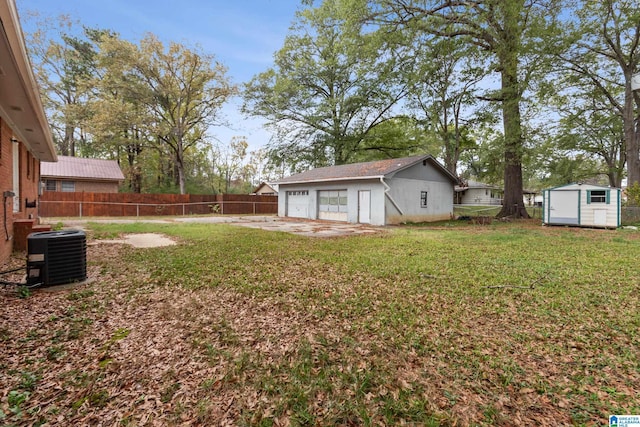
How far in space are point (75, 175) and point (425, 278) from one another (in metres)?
24.9

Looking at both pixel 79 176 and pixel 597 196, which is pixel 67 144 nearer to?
pixel 79 176

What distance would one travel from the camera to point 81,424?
1.77m

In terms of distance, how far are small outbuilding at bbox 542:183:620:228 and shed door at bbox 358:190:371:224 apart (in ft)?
26.0

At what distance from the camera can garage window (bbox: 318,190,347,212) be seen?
1605 centimetres

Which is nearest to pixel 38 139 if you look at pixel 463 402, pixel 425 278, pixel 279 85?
pixel 425 278

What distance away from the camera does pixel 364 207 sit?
1480 centimetres

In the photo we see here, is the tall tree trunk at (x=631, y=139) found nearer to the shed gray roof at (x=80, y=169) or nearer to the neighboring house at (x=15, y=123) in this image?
the neighboring house at (x=15, y=123)

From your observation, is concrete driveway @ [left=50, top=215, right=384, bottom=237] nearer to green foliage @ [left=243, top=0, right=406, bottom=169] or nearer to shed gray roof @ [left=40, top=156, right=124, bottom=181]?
shed gray roof @ [left=40, top=156, right=124, bottom=181]

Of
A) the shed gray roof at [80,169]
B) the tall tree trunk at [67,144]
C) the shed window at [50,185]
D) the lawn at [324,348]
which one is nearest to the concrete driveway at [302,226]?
the lawn at [324,348]

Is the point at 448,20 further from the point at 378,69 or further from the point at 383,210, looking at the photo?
the point at 383,210

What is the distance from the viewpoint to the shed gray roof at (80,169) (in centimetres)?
2014

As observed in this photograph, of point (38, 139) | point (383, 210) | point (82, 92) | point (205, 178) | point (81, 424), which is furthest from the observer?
point (205, 178)

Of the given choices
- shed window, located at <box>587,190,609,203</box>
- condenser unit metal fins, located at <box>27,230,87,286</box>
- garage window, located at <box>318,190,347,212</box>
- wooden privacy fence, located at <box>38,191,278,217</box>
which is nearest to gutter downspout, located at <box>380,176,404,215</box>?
garage window, located at <box>318,190,347,212</box>

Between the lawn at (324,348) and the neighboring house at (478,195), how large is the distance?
36.2 m
